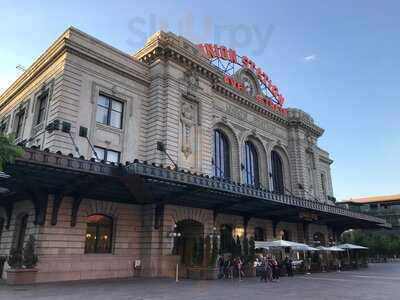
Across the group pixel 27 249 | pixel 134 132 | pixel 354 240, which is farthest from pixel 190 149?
pixel 354 240

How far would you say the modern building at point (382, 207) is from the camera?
84.4m

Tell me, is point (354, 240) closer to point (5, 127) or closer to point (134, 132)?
point (134, 132)

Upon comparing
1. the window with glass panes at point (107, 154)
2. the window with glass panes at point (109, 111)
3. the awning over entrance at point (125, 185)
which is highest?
the window with glass panes at point (109, 111)

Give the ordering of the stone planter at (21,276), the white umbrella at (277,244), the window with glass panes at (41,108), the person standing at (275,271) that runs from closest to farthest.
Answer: the stone planter at (21,276)
the person standing at (275,271)
the window with glass panes at (41,108)
the white umbrella at (277,244)

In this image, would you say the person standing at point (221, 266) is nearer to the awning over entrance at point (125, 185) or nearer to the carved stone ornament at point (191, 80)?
the awning over entrance at point (125, 185)

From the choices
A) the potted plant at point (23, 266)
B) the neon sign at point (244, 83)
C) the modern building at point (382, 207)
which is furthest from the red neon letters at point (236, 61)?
the modern building at point (382, 207)

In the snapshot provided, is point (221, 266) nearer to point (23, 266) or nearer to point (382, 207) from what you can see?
point (23, 266)

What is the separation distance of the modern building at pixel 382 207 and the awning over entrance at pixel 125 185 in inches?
2432

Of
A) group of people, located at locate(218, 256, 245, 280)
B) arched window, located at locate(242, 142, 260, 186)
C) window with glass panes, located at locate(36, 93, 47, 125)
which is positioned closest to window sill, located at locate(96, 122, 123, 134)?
window with glass panes, located at locate(36, 93, 47, 125)

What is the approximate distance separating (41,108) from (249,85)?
2625 centimetres

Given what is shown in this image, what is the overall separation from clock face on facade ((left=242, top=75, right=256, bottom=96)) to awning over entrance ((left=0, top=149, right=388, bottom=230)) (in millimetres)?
18395

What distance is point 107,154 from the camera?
88.5 feet

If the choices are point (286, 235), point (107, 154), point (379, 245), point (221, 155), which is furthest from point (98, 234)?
point (379, 245)

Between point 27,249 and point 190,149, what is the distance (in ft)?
49.7
